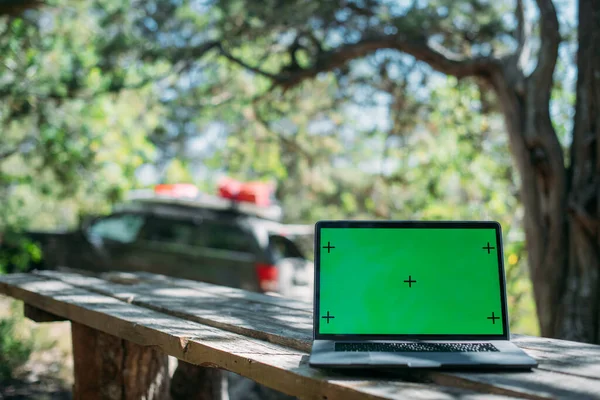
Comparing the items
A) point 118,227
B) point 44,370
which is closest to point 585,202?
point 44,370

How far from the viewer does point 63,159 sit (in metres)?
7.41

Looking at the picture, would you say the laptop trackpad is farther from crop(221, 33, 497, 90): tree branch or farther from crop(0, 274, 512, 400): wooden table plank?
crop(221, 33, 497, 90): tree branch

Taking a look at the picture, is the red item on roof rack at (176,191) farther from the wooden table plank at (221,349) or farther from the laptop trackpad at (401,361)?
the laptop trackpad at (401,361)

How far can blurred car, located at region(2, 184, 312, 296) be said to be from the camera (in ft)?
30.0

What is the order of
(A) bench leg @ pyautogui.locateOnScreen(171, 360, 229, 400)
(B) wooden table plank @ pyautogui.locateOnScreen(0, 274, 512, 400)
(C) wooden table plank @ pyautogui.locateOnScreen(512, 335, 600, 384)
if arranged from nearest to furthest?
1. (B) wooden table plank @ pyautogui.locateOnScreen(0, 274, 512, 400)
2. (C) wooden table plank @ pyautogui.locateOnScreen(512, 335, 600, 384)
3. (A) bench leg @ pyautogui.locateOnScreen(171, 360, 229, 400)

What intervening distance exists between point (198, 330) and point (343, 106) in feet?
26.3

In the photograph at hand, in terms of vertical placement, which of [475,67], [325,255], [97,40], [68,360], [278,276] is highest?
[97,40]

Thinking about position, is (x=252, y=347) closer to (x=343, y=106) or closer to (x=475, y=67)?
(x=475, y=67)

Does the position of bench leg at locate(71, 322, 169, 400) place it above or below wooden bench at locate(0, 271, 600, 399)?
below

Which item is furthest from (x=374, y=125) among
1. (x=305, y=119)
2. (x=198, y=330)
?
(x=198, y=330)

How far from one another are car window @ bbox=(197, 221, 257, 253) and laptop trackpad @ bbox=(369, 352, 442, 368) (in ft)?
24.0

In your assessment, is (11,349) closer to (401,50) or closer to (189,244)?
(189,244)

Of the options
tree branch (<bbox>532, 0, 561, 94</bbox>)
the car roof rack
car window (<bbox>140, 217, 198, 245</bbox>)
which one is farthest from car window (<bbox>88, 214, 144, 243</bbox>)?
tree branch (<bbox>532, 0, 561, 94</bbox>)

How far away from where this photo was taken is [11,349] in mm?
5883
